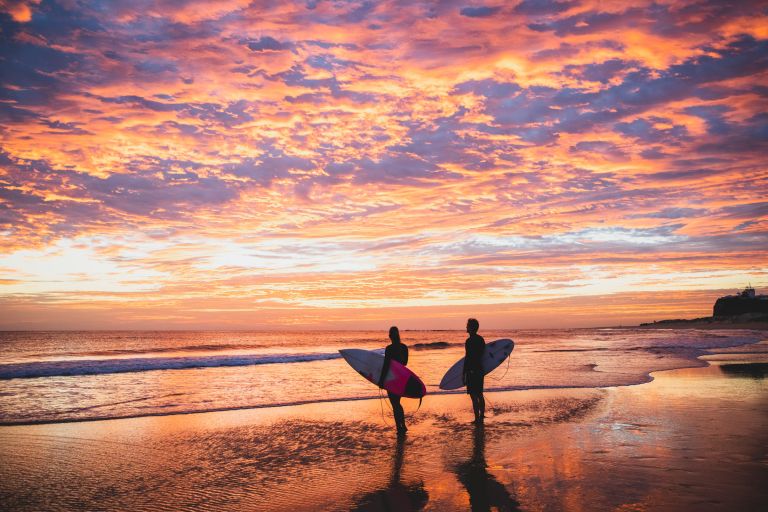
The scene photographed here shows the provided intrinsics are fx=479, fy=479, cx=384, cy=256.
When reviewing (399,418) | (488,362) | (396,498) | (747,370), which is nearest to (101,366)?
(488,362)

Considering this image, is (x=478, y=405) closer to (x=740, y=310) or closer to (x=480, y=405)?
(x=480, y=405)

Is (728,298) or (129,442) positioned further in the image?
(728,298)

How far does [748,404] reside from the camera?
11562 millimetres

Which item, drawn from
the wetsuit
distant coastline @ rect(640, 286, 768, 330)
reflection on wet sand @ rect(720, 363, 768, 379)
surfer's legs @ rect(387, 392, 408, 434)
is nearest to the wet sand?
Answer: surfer's legs @ rect(387, 392, 408, 434)

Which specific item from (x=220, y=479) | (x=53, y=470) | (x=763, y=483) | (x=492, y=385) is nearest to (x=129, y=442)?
(x=53, y=470)

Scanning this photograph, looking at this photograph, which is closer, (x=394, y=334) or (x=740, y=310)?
(x=394, y=334)

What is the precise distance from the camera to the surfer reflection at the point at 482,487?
544 centimetres

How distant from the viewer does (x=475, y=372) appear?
10.1 m

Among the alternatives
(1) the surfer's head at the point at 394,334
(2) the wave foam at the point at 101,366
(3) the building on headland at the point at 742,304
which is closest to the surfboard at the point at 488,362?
(1) the surfer's head at the point at 394,334

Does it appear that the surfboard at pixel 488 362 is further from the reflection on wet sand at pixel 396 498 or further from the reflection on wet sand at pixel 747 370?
the reflection on wet sand at pixel 747 370

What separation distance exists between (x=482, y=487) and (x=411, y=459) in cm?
179

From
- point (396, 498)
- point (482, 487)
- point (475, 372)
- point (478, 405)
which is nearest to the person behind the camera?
point (396, 498)

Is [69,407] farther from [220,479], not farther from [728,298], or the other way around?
[728,298]

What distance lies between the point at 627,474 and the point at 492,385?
10.5 m
